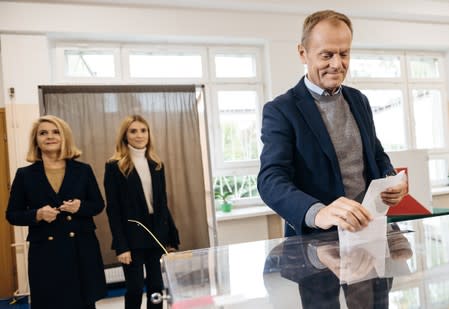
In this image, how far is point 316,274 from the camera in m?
0.73

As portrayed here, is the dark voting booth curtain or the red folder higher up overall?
the dark voting booth curtain

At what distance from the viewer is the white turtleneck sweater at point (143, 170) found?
2439 millimetres

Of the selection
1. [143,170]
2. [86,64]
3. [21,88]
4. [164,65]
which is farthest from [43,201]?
[164,65]

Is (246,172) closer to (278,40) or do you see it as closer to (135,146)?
(278,40)

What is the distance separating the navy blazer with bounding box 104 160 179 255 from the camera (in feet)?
7.68

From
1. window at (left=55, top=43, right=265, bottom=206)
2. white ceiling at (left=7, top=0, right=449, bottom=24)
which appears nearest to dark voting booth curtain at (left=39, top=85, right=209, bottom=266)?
window at (left=55, top=43, right=265, bottom=206)

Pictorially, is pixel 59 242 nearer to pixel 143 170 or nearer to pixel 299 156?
pixel 143 170

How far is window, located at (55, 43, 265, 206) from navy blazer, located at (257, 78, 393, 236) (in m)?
3.06

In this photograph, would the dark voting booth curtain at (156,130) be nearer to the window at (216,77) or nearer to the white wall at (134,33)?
the white wall at (134,33)

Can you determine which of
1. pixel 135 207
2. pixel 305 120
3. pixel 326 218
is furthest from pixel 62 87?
pixel 326 218

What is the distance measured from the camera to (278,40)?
4340 millimetres

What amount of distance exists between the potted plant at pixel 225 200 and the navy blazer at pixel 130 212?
178cm

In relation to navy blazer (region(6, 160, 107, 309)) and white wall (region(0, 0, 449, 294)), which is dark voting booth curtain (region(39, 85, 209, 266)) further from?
white wall (region(0, 0, 449, 294))

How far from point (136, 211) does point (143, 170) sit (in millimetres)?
288
